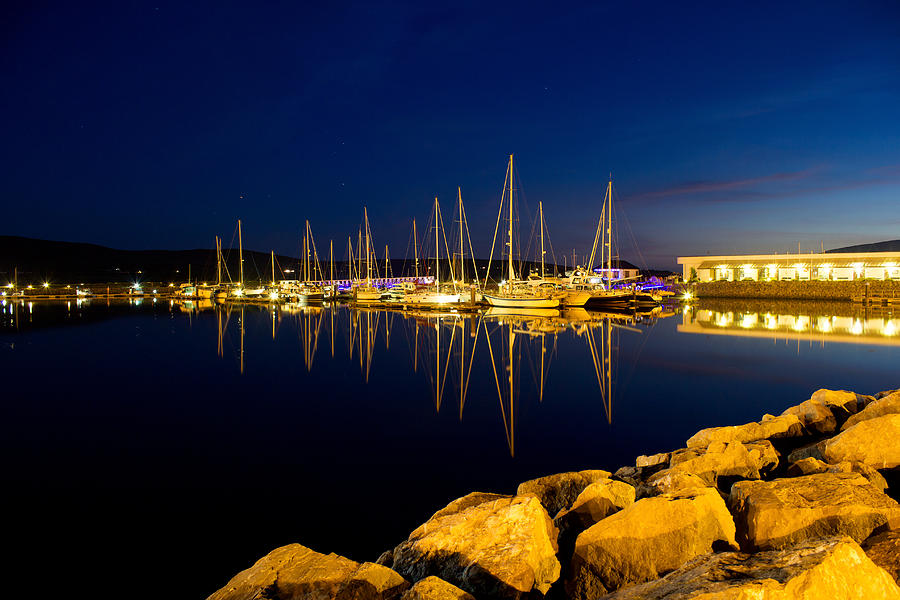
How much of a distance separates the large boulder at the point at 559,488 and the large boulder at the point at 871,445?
2965mm

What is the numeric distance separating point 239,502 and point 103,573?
6.31 feet

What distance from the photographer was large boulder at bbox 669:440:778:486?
6574mm

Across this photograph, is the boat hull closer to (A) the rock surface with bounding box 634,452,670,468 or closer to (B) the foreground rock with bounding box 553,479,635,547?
(A) the rock surface with bounding box 634,452,670,468

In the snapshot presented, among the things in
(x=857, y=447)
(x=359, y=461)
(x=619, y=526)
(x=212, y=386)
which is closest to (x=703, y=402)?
(x=857, y=447)

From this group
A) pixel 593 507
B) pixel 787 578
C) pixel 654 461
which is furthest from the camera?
pixel 654 461

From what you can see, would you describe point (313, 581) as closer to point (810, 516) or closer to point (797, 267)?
point (810, 516)

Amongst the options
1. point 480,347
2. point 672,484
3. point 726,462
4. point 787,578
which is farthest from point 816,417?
point 480,347

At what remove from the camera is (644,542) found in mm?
4316

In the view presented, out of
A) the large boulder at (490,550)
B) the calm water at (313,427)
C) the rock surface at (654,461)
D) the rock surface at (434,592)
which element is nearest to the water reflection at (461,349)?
the calm water at (313,427)

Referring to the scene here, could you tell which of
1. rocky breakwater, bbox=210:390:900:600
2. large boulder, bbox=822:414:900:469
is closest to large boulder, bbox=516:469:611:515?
rocky breakwater, bbox=210:390:900:600

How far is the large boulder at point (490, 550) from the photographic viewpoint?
4203 millimetres

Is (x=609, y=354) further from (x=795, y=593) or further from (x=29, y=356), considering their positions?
(x=29, y=356)

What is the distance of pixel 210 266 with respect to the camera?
188375 millimetres

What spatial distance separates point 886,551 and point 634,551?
72.0 inches
